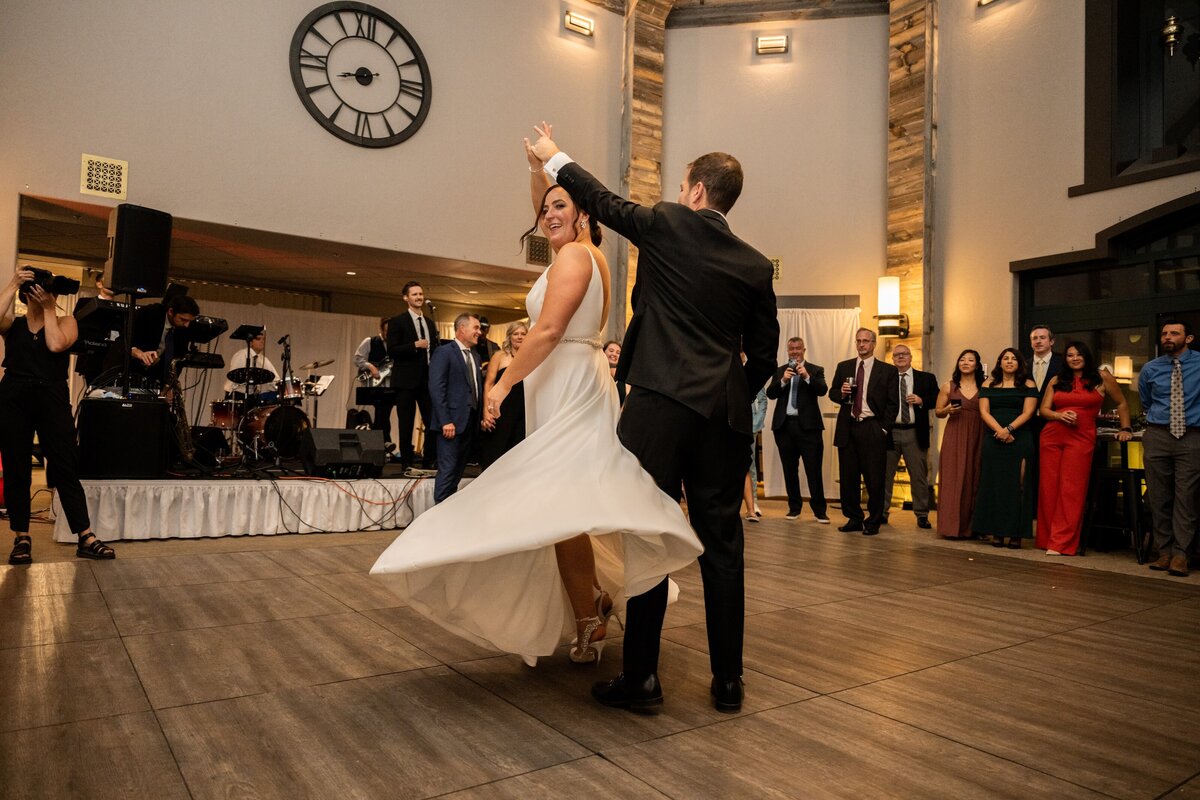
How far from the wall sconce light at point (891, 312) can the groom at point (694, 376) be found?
21.3ft

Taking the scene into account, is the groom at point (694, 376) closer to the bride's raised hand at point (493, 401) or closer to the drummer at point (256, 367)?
the bride's raised hand at point (493, 401)

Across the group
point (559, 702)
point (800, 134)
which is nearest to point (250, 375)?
point (559, 702)

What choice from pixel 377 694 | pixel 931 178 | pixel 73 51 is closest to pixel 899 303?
pixel 931 178

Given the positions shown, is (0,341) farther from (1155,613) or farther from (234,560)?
(1155,613)

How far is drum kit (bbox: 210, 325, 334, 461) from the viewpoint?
6.59 meters

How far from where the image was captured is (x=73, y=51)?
6309 mm

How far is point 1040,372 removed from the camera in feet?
20.4

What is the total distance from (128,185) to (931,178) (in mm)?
7799

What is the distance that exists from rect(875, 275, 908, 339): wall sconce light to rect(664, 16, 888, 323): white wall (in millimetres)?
508

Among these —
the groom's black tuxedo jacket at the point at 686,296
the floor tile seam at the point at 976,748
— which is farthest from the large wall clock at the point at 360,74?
the floor tile seam at the point at 976,748

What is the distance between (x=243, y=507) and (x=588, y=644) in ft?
12.4

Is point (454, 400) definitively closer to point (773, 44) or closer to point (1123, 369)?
point (1123, 369)

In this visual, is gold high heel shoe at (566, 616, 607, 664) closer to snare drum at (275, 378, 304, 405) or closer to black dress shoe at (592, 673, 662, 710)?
black dress shoe at (592, 673, 662, 710)

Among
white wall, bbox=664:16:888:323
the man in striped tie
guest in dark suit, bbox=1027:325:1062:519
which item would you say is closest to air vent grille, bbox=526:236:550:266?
white wall, bbox=664:16:888:323
